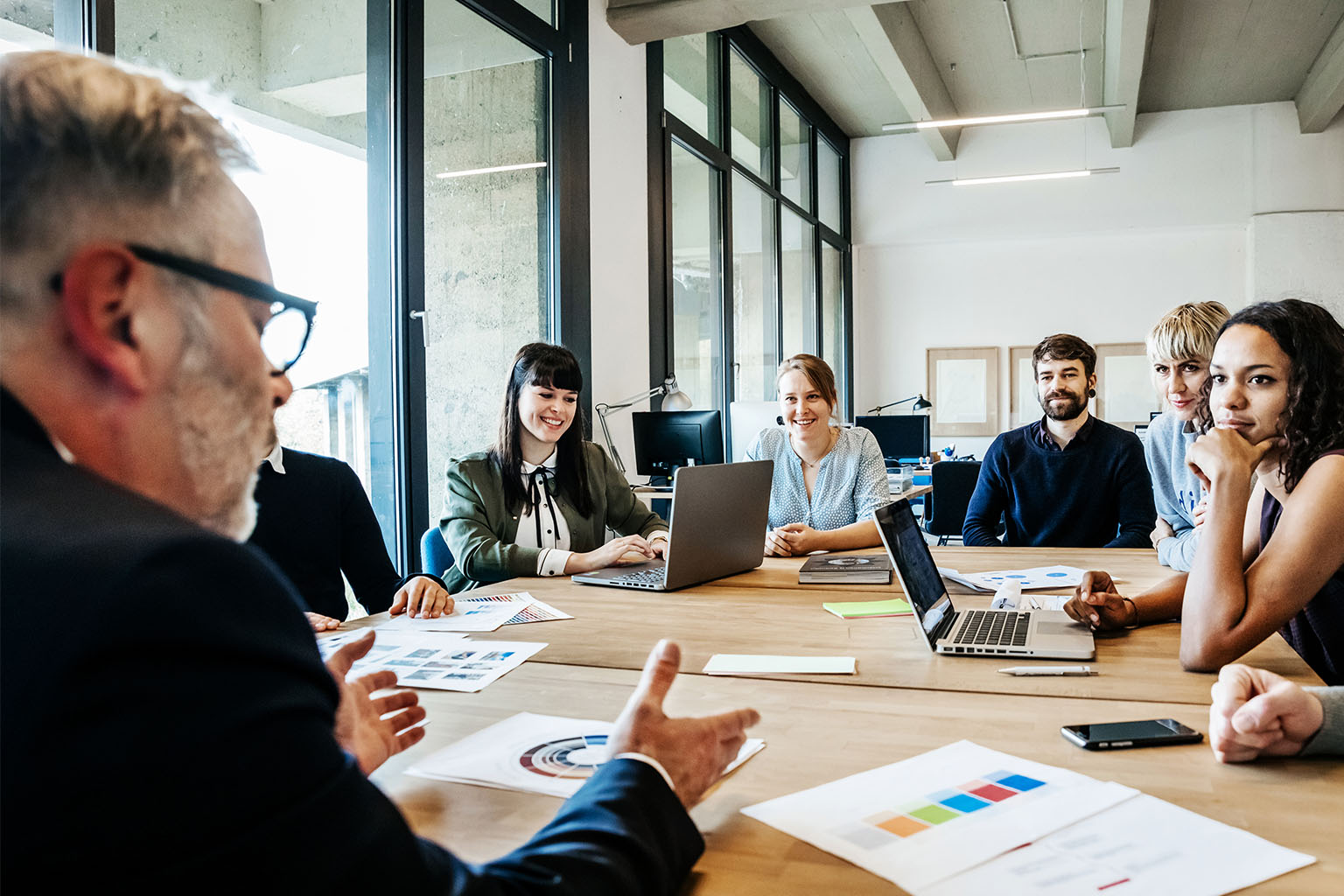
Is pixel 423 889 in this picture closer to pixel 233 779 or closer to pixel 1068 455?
pixel 233 779

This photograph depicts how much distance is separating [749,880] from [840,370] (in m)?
9.16

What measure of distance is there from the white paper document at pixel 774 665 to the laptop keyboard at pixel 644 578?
26.7 inches

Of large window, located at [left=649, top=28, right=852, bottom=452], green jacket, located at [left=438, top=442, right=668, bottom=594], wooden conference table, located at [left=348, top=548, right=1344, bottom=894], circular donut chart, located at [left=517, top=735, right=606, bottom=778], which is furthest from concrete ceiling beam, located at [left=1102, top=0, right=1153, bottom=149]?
circular donut chart, located at [left=517, top=735, right=606, bottom=778]

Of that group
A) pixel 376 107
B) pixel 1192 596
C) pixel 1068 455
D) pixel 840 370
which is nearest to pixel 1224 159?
pixel 840 370

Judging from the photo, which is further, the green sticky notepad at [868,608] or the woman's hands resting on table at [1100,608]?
the green sticky notepad at [868,608]

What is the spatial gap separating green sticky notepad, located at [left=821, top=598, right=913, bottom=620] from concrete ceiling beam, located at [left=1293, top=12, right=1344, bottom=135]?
729 cm

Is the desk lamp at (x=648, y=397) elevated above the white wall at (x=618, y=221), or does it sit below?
below

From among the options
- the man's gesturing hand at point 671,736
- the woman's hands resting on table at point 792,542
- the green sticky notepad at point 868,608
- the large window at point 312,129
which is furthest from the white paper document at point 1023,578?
the large window at point 312,129

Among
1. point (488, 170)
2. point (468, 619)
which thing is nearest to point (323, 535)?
point (468, 619)

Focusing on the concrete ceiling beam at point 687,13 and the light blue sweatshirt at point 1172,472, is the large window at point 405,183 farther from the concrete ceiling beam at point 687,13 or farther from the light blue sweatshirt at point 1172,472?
the light blue sweatshirt at point 1172,472

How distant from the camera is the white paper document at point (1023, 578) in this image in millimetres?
2271

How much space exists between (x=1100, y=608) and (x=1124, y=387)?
8.07 meters

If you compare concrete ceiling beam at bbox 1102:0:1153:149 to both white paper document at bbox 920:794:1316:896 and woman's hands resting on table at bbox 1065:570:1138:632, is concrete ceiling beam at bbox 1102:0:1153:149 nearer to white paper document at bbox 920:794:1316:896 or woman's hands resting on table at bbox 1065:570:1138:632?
woman's hands resting on table at bbox 1065:570:1138:632

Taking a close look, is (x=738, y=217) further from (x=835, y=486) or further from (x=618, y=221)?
(x=835, y=486)
